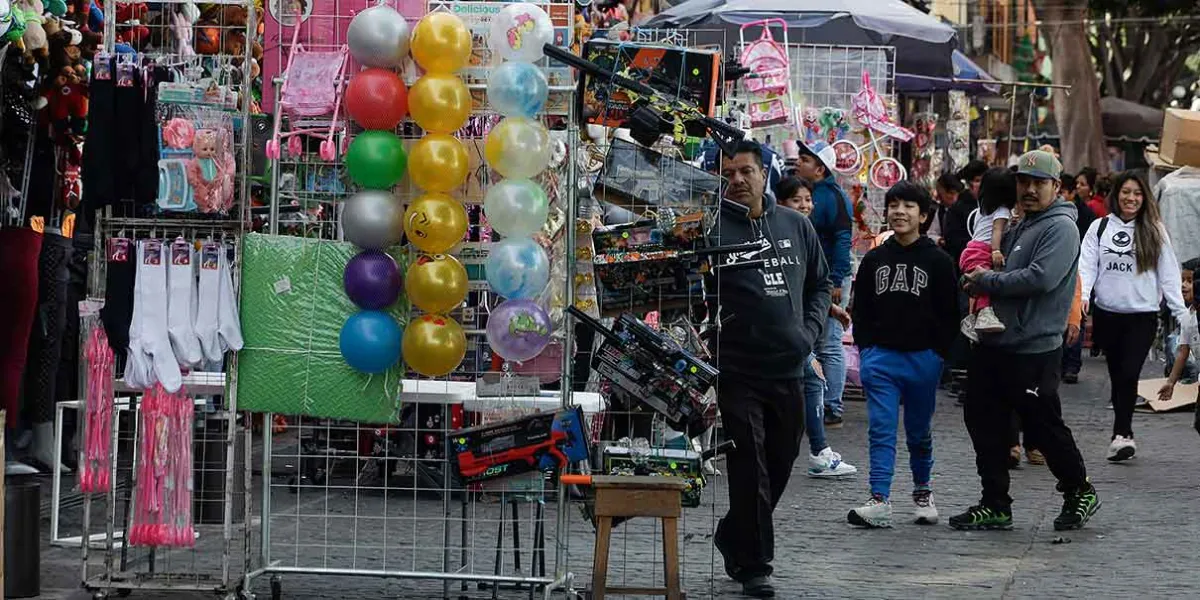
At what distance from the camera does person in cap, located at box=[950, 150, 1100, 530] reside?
9742mm

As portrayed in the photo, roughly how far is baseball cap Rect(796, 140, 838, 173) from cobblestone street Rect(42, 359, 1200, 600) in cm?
252

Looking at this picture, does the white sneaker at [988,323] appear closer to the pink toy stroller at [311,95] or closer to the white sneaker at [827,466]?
the white sneaker at [827,466]

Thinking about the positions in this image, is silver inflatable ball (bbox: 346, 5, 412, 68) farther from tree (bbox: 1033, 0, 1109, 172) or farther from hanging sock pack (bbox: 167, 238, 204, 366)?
→ tree (bbox: 1033, 0, 1109, 172)

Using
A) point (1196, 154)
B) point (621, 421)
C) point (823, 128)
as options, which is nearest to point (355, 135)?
point (621, 421)

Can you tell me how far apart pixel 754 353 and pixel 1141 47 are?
39.9 m

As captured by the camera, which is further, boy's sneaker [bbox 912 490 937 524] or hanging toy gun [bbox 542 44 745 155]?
boy's sneaker [bbox 912 490 937 524]

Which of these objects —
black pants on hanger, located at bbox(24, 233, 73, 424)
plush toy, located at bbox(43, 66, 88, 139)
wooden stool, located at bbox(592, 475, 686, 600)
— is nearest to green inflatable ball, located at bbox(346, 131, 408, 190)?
wooden stool, located at bbox(592, 475, 686, 600)

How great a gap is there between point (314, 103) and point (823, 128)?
8.95 metres

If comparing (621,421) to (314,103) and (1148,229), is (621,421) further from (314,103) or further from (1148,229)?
(1148,229)

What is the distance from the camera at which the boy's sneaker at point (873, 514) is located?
32.9 feet

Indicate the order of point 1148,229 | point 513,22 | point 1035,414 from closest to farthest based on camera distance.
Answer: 1. point 513,22
2. point 1035,414
3. point 1148,229

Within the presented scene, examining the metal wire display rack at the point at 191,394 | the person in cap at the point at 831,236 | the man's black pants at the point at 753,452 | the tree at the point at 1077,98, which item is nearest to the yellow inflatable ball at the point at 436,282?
the metal wire display rack at the point at 191,394

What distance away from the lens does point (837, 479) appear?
39.1ft

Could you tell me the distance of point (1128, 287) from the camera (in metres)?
12.6
